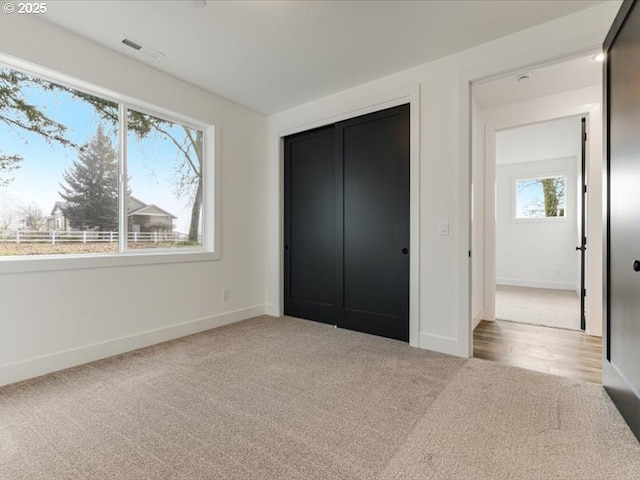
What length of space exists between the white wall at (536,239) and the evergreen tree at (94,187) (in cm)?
729

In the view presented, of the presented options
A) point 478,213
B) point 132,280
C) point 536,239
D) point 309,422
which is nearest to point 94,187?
point 132,280

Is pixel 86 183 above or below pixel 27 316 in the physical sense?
above

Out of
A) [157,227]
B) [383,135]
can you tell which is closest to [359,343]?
[383,135]

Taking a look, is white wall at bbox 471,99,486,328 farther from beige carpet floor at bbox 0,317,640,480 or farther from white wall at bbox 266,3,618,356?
beige carpet floor at bbox 0,317,640,480

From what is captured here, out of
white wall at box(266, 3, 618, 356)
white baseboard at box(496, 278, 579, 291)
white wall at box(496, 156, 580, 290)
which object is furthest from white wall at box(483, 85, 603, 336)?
white baseboard at box(496, 278, 579, 291)

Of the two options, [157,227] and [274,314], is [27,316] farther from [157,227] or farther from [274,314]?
[274,314]

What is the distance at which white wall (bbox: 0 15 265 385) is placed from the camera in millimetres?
2281

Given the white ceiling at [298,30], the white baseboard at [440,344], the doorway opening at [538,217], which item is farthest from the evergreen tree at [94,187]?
the doorway opening at [538,217]

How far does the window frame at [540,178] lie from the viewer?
6.38 meters

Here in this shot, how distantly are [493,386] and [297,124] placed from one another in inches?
131

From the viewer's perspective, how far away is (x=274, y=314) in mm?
4160

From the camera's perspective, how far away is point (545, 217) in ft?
21.8

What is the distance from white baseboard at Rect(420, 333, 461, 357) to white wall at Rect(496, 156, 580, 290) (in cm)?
495

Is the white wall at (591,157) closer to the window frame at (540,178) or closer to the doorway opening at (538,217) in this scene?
the doorway opening at (538,217)
